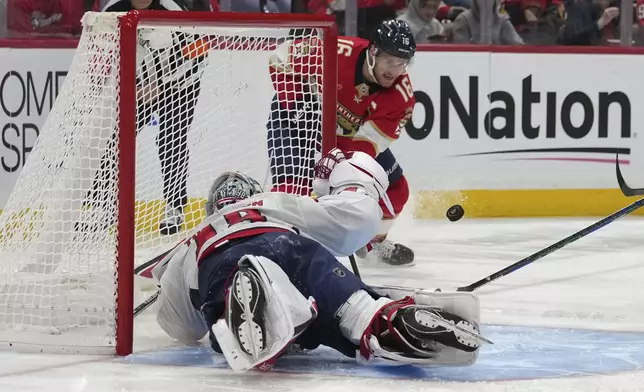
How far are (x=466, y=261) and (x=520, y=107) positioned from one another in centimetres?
158

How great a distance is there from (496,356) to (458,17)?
3363 mm

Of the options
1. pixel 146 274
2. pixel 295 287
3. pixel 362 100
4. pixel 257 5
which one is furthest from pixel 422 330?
pixel 257 5

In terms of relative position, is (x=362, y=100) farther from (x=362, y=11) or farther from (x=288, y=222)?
(x=362, y=11)

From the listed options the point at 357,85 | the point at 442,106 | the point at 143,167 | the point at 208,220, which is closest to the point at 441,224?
the point at 442,106

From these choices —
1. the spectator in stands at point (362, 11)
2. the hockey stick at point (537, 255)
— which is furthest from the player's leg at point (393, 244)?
the spectator in stands at point (362, 11)

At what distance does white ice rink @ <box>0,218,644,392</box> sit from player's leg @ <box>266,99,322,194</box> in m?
0.58

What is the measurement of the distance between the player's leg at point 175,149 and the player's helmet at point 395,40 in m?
0.62

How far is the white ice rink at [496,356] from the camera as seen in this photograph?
255 centimetres

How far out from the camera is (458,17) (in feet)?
19.6

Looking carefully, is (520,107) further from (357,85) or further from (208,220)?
(208,220)

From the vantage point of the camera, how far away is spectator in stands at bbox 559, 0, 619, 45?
6.14 m

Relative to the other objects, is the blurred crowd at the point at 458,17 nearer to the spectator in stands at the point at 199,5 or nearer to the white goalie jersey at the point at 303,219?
the spectator in stands at the point at 199,5

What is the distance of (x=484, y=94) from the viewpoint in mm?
5969

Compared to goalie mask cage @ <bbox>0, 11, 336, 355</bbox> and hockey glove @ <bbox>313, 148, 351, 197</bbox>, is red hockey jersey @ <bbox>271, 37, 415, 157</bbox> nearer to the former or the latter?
goalie mask cage @ <bbox>0, 11, 336, 355</bbox>
